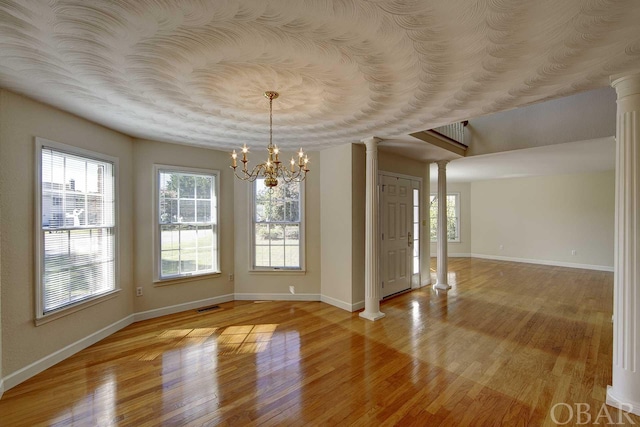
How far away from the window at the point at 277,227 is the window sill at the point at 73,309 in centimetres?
199

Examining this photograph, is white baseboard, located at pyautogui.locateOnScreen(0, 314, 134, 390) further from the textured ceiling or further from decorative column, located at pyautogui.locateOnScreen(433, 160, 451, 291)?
decorative column, located at pyautogui.locateOnScreen(433, 160, 451, 291)

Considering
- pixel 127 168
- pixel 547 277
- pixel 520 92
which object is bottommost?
pixel 547 277

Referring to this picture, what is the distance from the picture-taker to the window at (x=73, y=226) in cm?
267

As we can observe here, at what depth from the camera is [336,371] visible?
2.59 metres

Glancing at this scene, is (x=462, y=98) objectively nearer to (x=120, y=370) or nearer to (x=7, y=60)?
(x=7, y=60)

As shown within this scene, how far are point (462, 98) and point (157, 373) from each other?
150 inches

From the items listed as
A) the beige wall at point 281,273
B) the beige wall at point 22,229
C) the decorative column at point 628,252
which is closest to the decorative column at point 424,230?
the beige wall at point 281,273

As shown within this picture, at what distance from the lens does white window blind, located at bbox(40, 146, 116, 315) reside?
2.70 m

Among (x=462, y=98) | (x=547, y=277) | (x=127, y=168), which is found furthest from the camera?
(x=547, y=277)

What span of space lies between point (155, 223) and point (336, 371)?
321 centimetres

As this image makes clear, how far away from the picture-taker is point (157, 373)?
2.56m

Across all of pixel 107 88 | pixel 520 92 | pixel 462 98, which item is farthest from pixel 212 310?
pixel 520 92

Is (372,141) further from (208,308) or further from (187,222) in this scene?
(208,308)

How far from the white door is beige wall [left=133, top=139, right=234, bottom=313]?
2693 mm
